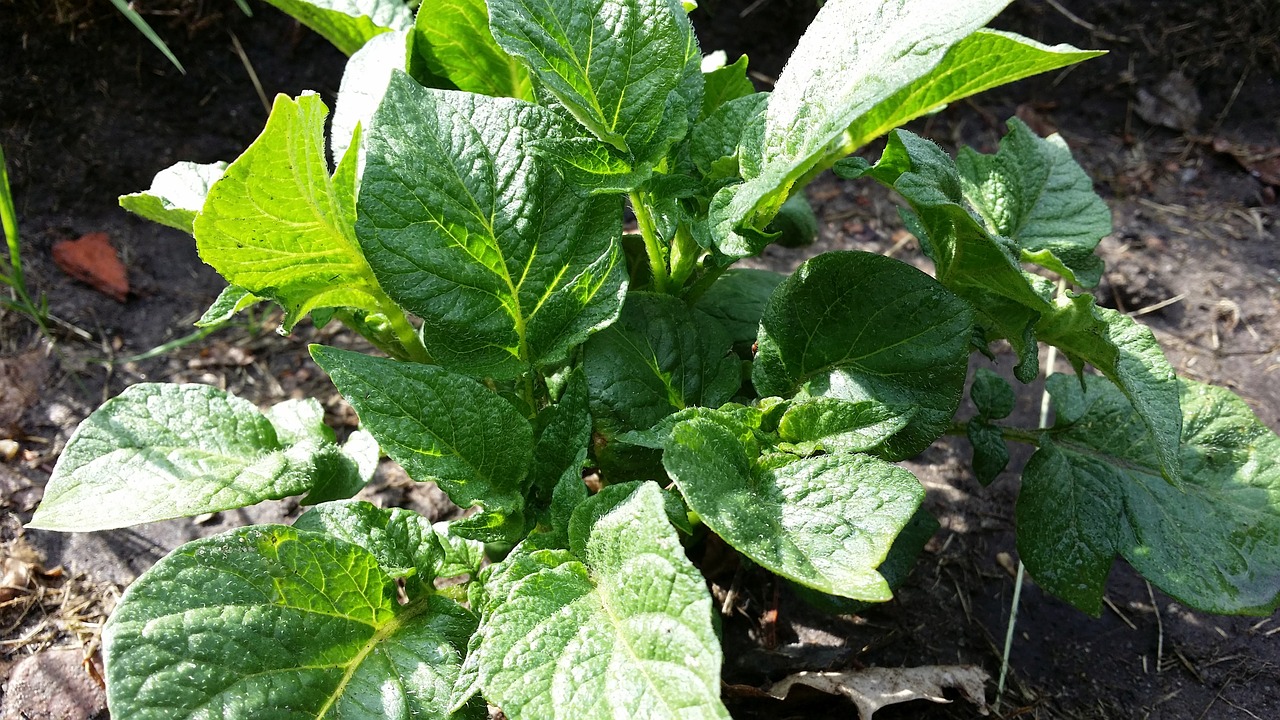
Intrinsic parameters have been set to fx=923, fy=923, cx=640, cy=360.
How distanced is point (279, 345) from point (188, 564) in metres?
1.30

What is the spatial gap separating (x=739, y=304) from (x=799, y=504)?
60 cm

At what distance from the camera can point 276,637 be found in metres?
1.19

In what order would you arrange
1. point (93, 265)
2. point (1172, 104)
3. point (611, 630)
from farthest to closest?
1. point (1172, 104)
2. point (93, 265)
3. point (611, 630)

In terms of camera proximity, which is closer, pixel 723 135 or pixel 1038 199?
pixel 723 135

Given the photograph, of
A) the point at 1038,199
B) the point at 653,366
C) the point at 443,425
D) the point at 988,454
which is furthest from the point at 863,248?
the point at 443,425

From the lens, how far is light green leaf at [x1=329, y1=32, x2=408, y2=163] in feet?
4.75

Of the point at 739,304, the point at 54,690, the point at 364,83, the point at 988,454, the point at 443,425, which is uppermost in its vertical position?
the point at 364,83

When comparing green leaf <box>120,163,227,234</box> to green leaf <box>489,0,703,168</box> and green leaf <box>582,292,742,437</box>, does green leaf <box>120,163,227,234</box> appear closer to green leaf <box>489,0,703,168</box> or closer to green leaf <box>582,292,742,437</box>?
green leaf <box>489,0,703,168</box>

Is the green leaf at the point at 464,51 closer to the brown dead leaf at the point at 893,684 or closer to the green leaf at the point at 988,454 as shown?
the green leaf at the point at 988,454

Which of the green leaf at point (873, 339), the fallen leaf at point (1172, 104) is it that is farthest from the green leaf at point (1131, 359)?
the fallen leaf at point (1172, 104)

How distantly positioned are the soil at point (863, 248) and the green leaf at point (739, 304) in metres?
0.42

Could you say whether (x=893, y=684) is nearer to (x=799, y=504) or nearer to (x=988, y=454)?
(x=988, y=454)

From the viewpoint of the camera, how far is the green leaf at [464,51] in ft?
5.05

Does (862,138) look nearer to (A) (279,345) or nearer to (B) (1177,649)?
(B) (1177,649)
